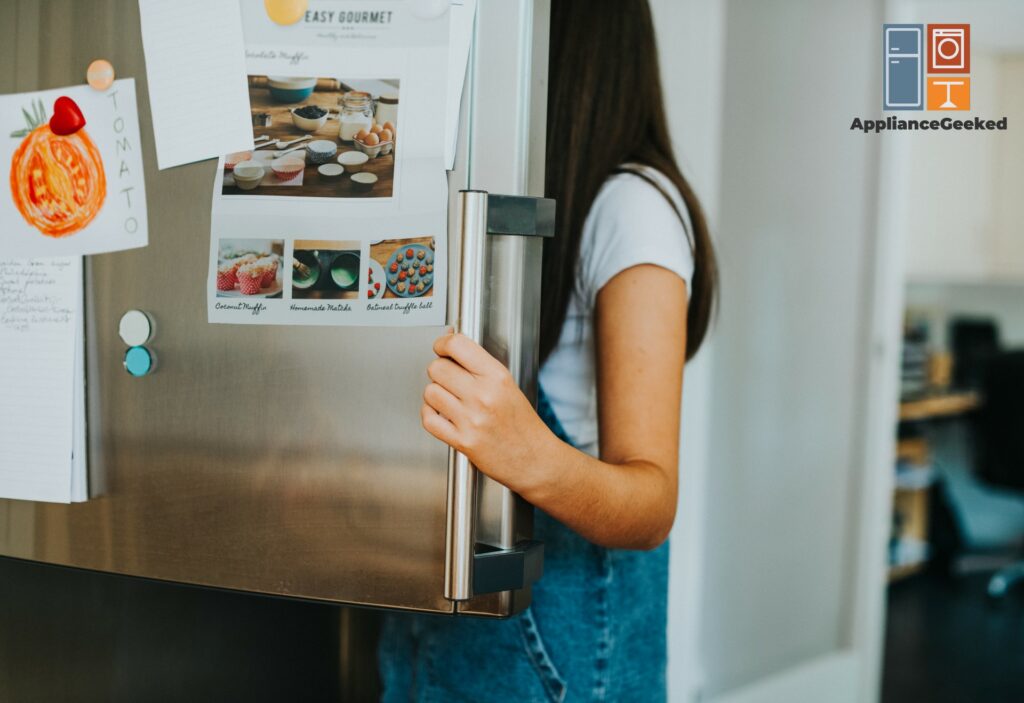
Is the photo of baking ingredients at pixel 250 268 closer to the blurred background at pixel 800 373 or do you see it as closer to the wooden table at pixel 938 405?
the blurred background at pixel 800 373

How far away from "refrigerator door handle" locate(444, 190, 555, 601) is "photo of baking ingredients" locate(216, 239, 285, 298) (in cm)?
17

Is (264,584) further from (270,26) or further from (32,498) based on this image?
(270,26)

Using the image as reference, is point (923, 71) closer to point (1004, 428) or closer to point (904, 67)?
point (904, 67)

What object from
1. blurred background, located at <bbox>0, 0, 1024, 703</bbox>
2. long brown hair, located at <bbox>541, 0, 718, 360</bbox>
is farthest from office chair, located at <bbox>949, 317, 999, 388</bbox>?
long brown hair, located at <bbox>541, 0, 718, 360</bbox>

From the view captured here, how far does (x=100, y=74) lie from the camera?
777mm

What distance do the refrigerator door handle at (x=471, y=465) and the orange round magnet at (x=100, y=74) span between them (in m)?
0.36

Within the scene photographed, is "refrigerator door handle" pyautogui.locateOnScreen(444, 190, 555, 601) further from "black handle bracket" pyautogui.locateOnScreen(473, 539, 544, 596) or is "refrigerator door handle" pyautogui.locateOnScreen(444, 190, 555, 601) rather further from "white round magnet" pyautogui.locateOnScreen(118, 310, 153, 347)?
"white round magnet" pyautogui.locateOnScreen(118, 310, 153, 347)

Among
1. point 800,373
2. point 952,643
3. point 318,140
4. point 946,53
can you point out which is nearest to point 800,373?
point 800,373

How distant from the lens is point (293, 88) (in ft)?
2.35

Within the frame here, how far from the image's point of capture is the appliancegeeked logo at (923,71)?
1006 mm

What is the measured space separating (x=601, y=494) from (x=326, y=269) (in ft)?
0.90

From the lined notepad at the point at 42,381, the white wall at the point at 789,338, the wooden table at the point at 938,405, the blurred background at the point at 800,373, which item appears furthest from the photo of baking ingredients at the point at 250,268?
the wooden table at the point at 938,405

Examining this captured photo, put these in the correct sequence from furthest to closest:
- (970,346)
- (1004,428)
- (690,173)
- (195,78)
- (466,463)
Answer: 1. (970,346)
2. (1004,428)
3. (690,173)
4. (195,78)
5. (466,463)

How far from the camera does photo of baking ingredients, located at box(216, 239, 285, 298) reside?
0.72 metres
